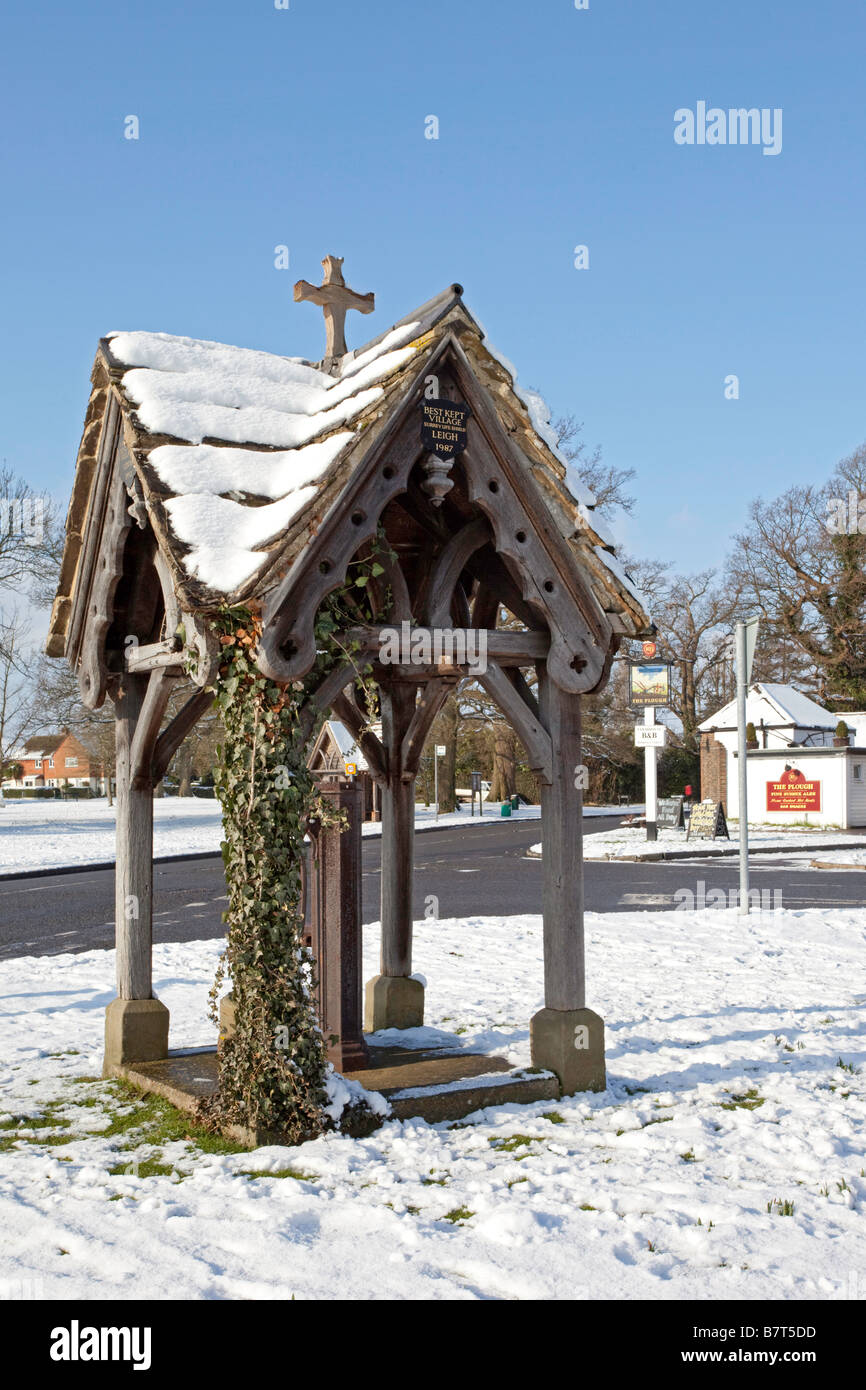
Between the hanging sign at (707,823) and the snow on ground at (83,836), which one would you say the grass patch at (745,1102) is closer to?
the snow on ground at (83,836)

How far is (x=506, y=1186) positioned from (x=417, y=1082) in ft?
4.61

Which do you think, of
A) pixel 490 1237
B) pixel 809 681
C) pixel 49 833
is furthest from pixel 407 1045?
pixel 809 681

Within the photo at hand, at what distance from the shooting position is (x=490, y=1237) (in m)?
4.21

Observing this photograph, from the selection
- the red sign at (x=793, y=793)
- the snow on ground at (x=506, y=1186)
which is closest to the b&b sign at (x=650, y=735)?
the red sign at (x=793, y=793)

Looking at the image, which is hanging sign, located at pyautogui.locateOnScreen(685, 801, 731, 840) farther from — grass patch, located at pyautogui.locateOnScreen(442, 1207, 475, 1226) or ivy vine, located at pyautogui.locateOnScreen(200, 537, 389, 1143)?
grass patch, located at pyautogui.locateOnScreen(442, 1207, 475, 1226)

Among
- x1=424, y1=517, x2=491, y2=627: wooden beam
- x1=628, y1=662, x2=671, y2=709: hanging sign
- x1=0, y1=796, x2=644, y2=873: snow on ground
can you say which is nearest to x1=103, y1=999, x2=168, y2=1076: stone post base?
x1=424, y1=517, x2=491, y2=627: wooden beam

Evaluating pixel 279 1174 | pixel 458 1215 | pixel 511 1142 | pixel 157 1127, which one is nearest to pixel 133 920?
pixel 157 1127

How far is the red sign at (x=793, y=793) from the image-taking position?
36688 mm

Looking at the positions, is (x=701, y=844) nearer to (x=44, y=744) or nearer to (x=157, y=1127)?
(x=157, y=1127)

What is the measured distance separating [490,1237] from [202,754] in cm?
6393

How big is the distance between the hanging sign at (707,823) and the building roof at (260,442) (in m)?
22.4

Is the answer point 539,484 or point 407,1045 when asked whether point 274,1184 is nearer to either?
point 407,1045

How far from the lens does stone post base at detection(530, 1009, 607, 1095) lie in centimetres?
634

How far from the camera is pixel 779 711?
39812mm
